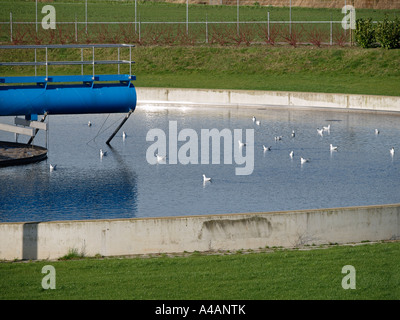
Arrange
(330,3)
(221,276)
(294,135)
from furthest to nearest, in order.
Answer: (330,3) → (294,135) → (221,276)

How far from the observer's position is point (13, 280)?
1002 centimetres

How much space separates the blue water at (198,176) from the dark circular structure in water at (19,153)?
285 mm

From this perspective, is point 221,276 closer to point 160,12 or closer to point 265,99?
point 265,99

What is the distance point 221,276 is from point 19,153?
11099 millimetres

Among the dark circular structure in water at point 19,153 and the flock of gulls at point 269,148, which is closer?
the flock of gulls at point 269,148

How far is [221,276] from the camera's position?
1011 centimetres

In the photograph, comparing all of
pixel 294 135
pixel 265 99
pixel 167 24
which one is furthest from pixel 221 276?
pixel 167 24

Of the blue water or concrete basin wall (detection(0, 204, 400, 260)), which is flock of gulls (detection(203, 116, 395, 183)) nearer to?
the blue water

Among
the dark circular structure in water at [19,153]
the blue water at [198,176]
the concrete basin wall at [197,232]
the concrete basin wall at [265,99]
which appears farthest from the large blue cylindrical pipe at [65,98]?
the concrete basin wall at [265,99]

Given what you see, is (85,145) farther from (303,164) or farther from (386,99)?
(386,99)

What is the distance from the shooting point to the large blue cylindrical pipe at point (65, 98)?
19.5 meters

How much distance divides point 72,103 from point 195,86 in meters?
15.5

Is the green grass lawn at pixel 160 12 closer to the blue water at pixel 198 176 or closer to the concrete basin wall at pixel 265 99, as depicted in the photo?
the concrete basin wall at pixel 265 99
